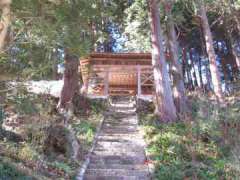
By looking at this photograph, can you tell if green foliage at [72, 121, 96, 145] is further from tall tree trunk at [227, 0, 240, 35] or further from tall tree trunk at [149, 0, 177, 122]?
tall tree trunk at [227, 0, 240, 35]

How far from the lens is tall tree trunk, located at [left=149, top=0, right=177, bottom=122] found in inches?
535

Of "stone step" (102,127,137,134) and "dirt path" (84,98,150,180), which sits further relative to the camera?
"stone step" (102,127,137,134)

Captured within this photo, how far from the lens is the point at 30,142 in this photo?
8492 mm

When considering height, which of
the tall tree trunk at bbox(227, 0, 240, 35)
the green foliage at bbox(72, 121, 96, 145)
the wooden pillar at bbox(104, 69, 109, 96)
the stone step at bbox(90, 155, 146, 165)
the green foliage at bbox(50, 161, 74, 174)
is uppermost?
the tall tree trunk at bbox(227, 0, 240, 35)

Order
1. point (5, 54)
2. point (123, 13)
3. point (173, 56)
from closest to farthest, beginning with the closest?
point (5, 54) → point (173, 56) → point (123, 13)

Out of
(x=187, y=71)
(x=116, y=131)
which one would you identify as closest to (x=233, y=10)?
(x=187, y=71)

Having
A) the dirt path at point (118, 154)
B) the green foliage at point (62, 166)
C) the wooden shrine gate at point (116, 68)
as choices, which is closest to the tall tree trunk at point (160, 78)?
the dirt path at point (118, 154)

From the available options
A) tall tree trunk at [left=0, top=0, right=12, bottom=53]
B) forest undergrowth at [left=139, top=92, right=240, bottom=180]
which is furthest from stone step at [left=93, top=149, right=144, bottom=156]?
tall tree trunk at [left=0, top=0, right=12, bottom=53]

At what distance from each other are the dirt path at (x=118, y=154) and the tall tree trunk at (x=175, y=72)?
1971 millimetres

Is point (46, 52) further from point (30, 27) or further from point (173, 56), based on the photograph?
point (173, 56)

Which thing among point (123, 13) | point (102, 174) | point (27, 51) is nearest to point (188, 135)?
point (102, 174)

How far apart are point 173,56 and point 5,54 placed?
383 inches

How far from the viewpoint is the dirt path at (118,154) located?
340 inches

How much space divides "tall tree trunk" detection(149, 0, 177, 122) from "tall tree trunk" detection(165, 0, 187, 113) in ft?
3.46
